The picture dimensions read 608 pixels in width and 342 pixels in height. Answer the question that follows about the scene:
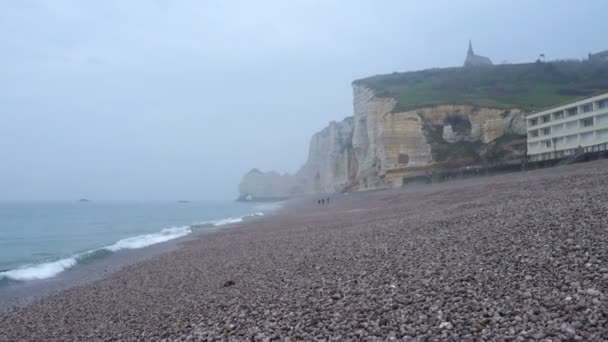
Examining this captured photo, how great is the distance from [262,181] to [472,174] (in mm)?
128510

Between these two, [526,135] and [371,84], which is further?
[371,84]

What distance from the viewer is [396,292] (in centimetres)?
600

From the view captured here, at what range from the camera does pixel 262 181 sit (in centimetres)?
16600

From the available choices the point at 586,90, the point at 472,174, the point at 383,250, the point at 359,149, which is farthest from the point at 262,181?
the point at 383,250

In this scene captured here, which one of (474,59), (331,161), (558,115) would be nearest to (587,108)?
(558,115)

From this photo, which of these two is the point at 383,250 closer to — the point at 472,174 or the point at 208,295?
the point at 208,295

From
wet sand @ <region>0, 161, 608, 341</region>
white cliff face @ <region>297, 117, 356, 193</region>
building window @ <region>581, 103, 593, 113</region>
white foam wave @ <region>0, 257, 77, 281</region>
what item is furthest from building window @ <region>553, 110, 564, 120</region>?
white foam wave @ <region>0, 257, 77, 281</region>

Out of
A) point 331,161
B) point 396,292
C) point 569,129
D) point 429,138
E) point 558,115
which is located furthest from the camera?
point 331,161

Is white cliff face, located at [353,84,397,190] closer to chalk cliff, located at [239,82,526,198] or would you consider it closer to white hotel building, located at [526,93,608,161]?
chalk cliff, located at [239,82,526,198]

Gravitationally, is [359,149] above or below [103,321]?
above

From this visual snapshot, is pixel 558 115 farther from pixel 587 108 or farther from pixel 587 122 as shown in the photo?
pixel 587 122

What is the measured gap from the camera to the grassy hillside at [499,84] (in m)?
58.9

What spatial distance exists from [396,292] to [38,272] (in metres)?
16.8

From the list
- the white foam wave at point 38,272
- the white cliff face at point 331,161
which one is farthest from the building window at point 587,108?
the white foam wave at point 38,272
